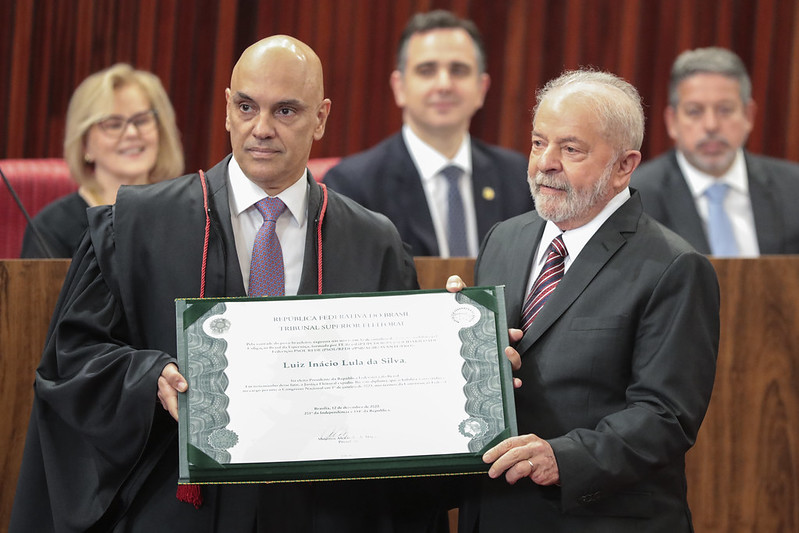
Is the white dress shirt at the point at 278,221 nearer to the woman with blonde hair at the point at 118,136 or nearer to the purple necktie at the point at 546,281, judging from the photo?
the purple necktie at the point at 546,281

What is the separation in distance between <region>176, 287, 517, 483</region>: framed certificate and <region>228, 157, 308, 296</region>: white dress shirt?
0.24 meters

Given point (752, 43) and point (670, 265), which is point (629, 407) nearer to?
point (670, 265)

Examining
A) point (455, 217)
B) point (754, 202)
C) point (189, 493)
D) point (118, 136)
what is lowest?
point (189, 493)

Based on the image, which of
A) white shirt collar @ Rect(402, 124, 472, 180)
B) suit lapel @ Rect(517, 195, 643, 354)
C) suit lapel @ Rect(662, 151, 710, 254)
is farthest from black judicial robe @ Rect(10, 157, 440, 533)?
suit lapel @ Rect(662, 151, 710, 254)

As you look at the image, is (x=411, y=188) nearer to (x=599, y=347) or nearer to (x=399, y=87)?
(x=399, y=87)

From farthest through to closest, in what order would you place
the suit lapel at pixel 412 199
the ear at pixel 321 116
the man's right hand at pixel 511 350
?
Answer: the suit lapel at pixel 412 199
the ear at pixel 321 116
the man's right hand at pixel 511 350

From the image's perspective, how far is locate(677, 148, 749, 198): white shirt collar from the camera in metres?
4.08

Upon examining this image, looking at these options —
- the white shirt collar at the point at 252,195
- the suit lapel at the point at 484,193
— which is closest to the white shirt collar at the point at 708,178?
the suit lapel at the point at 484,193

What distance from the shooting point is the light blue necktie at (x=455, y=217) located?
152 inches

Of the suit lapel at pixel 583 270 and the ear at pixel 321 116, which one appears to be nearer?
the suit lapel at pixel 583 270

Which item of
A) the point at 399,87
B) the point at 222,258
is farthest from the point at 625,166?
the point at 399,87

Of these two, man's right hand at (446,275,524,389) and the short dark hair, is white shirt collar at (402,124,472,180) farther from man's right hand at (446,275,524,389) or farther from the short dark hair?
man's right hand at (446,275,524,389)

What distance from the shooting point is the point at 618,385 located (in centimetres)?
223

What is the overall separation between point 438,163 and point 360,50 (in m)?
1.12
